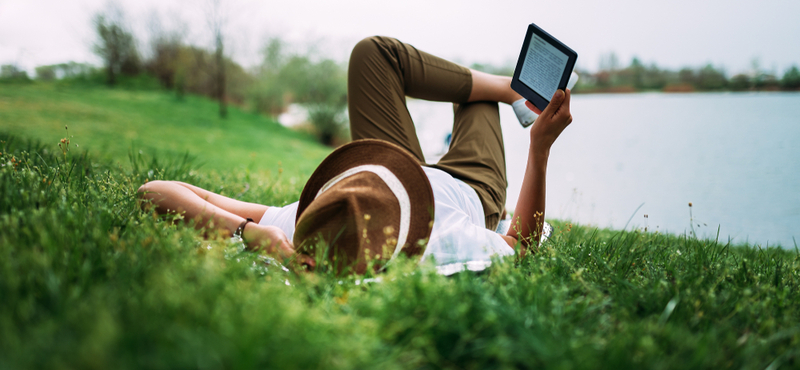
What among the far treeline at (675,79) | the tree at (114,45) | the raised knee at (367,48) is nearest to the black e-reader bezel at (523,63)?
the raised knee at (367,48)

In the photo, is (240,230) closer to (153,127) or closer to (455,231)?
(455,231)

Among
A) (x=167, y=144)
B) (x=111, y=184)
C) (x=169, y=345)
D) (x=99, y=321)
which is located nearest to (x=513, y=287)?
(x=169, y=345)

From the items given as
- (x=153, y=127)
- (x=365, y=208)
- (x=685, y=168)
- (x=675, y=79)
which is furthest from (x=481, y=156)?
(x=153, y=127)

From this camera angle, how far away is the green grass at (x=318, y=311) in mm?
811

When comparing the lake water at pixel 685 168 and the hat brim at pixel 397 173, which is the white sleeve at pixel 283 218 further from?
the lake water at pixel 685 168

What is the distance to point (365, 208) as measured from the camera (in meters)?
1.45

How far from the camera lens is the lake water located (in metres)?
4.53

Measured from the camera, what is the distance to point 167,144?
11484 mm

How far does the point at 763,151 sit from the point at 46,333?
8974 millimetres

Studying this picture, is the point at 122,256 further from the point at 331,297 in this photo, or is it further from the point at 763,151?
the point at 763,151

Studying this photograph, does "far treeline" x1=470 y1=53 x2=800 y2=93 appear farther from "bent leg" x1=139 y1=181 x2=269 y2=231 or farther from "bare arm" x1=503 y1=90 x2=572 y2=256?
"bent leg" x1=139 y1=181 x2=269 y2=231

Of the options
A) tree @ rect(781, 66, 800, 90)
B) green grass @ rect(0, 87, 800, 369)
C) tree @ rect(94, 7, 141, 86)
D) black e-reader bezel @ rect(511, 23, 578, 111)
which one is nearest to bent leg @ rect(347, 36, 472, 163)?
black e-reader bezel @ rect(511, 23, 578, 111)

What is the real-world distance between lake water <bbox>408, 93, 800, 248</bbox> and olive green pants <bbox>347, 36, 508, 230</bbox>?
2.73ft

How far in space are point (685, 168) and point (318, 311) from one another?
28.7ft
